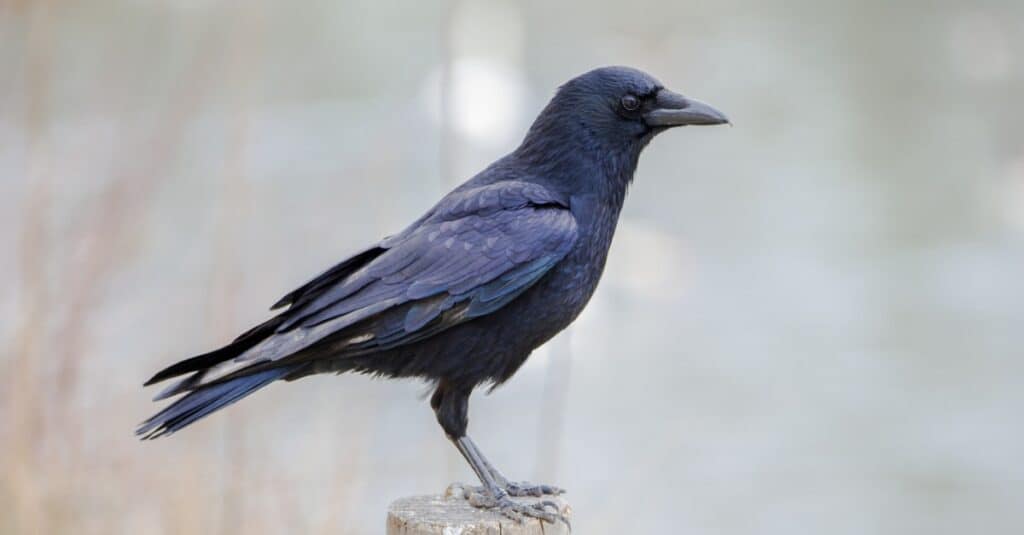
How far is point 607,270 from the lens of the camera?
5.82 metres

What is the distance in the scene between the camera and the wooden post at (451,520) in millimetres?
3570

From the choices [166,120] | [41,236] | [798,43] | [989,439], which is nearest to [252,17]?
[166,120]

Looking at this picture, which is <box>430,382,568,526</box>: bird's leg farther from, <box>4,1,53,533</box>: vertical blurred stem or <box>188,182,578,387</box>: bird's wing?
<box>4,1,53,533</box>: vertical blurred stem

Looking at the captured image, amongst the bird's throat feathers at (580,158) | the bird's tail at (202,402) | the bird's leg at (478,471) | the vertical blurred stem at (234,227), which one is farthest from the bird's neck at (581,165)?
the vertical blurred stem at (234,227)

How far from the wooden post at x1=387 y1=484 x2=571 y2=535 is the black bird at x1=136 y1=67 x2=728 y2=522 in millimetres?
60

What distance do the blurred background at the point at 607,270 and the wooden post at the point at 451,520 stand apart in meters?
1.05

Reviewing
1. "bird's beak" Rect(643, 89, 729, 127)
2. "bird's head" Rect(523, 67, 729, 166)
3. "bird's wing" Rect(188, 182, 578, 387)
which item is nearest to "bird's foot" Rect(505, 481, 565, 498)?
"bird's wing" Rect(188, 182, 578, 387)

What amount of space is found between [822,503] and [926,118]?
5.33 meters

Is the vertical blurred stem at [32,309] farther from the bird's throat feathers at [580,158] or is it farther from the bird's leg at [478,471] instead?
the bird's throat feathers at [580,158]

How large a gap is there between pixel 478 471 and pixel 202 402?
2.61ft

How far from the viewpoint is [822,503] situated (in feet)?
26.8

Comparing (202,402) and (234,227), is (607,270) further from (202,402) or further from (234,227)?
(202,402)

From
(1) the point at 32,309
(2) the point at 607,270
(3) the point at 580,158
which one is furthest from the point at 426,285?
(2) the point at 607,270

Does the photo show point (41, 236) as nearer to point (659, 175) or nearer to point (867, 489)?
point (867, 489)
